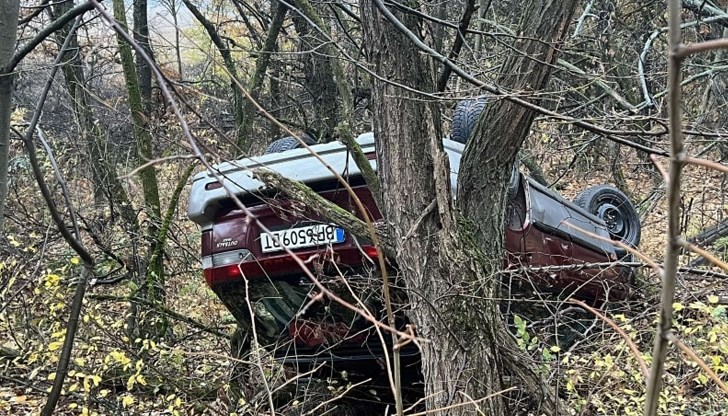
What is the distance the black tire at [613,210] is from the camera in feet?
23.0

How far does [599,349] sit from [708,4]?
181 inches

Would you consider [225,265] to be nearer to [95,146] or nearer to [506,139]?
[506,139]

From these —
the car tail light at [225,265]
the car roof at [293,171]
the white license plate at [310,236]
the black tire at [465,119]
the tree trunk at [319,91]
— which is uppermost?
the tree trunk at [319,91]

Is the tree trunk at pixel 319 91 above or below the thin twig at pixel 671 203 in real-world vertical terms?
above

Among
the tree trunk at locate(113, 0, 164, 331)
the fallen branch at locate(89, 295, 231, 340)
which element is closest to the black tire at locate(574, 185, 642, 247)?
the fallen branch at locate(89, 295, 231, 340)

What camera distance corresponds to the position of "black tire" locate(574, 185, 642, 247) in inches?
276

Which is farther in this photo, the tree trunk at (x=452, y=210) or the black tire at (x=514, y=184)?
the black tire at (x=514, y=184)

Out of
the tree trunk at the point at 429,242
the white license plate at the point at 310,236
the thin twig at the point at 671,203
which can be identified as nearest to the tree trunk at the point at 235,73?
the white license plate at the point at 310,236

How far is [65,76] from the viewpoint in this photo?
27.1 ft

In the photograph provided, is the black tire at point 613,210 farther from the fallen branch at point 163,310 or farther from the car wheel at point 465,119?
the fallen branch at point 163,310

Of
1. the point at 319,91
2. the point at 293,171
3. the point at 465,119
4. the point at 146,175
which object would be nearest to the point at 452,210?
the point at 293,171

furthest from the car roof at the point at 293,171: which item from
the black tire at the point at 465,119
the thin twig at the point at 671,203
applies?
the thin twig at the point at 671,203

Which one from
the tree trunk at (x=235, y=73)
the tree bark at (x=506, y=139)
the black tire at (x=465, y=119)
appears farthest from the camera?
the tree trunk at (x=235, y=73)

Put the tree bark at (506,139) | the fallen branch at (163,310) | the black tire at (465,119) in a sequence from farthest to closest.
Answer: the fallen branch at (163,310) < the black tire at (465,119) < the tree bark at (506,139)
